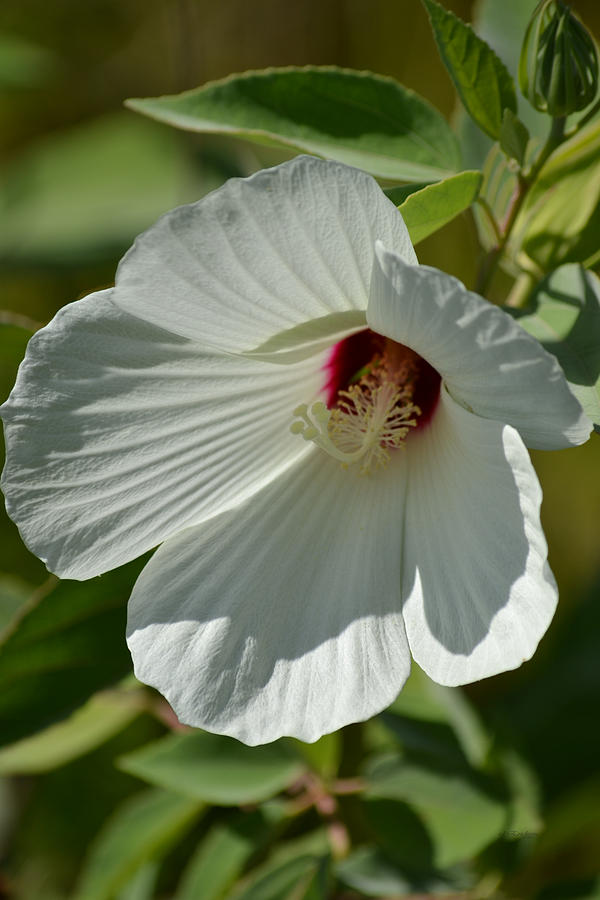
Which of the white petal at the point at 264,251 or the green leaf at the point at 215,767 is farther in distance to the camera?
the green leaf at the point at 215,767

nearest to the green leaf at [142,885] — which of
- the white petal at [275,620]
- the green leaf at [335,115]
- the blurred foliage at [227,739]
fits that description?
the blurred foliage at [227,739]

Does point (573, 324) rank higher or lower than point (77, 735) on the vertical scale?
higher

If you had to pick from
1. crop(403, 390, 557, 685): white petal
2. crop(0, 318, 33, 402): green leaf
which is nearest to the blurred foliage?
crop(0, 318, 33, 402): green leaf

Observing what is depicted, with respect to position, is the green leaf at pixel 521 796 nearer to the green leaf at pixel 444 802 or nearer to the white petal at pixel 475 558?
the green leaf at pixel 444 802

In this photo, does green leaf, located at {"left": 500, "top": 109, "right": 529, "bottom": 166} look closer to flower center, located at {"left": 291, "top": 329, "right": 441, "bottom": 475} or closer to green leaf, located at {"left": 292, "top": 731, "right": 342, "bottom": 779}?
flower center, located at {"left": 291, "top": 329, "right": 441, "bottom": 475}

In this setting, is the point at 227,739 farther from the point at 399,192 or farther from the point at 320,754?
the point at 399,192

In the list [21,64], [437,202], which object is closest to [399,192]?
[437,202]

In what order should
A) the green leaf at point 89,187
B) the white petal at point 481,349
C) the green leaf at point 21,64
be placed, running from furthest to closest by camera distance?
the green leaf at point 89,187
the green leaf at point 21,64
the white petal at point 481,349
